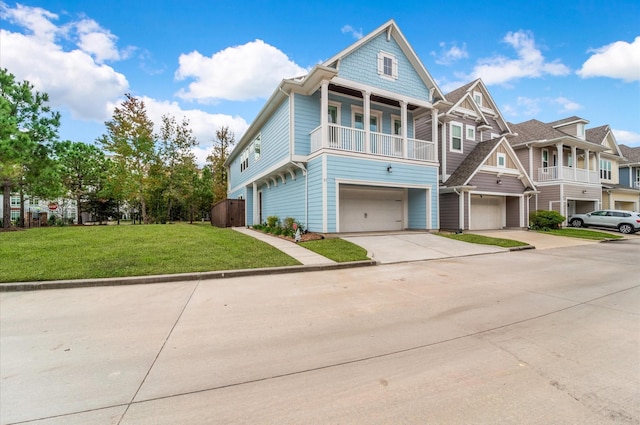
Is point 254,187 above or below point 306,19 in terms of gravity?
below

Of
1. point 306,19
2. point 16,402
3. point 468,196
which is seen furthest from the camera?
point 468,196

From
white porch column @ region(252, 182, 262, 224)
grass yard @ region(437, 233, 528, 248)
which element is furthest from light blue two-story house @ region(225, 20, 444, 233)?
white porch column @ region(252, 182, 262, 224)

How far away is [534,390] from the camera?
2393mm

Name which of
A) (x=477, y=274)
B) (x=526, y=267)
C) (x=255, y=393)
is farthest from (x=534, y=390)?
(x=526, y=267)

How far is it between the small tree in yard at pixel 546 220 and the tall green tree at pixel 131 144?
29706 mm

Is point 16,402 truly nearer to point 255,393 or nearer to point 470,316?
point 255,393

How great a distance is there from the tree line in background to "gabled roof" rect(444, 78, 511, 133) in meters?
23.4

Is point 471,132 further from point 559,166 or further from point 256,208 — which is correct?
point 256,208

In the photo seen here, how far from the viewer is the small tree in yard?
17.7m

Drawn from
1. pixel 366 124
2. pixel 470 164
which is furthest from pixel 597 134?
pixel 366 124

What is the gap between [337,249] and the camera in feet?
31.6

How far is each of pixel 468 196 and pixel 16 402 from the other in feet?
57.9

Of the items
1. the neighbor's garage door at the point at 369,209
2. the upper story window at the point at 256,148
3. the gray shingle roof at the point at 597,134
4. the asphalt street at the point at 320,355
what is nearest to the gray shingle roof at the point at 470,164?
the neighbor's garage door at the point at 369,209

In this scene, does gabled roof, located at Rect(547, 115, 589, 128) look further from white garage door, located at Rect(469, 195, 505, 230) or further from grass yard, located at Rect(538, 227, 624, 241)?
white garage door, located at Rect(469, 195, 505, 230)
